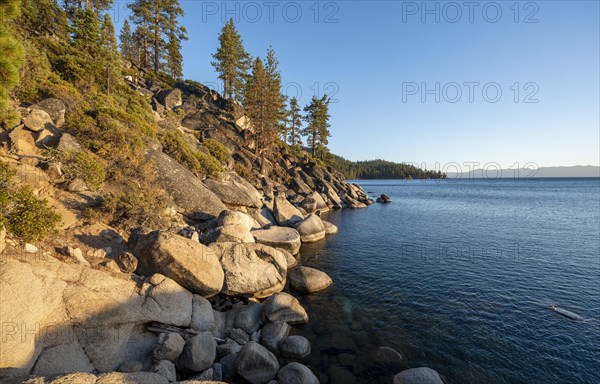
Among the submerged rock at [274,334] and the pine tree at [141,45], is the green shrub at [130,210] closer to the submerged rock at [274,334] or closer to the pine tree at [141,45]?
the submerged rock at [274,334]

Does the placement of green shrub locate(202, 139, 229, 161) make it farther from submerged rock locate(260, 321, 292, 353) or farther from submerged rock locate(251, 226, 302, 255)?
submerged rock locate(260, 321, 292, 353)

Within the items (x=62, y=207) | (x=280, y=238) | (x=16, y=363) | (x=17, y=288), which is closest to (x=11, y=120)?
(x=62, y=207)

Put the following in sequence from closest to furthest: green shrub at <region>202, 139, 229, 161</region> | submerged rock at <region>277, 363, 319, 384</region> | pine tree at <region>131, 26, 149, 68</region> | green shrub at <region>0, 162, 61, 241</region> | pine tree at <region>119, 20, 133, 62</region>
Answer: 1. submerged rock at <region>277, 363, 319, 384</region>
2. green shrub at <region>0, 162, 61, 241</region>
3. green shrub at <region>202, 139, 229, 161</region>
4. pine tree at <region>131, 26, 149, 68</region>
5. pine tree at <region>119, 20, 133, 62</region>

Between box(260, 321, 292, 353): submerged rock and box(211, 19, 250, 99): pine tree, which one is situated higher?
box(211, 19, 250, 99): pine tree

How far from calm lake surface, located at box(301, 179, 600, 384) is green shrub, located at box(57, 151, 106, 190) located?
12595 mm

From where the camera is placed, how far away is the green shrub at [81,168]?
1230 cm

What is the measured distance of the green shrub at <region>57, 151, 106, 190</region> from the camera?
12297 mm

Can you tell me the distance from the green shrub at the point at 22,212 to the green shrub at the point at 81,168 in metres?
2.67

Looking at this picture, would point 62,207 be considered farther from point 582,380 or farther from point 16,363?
point 582,380

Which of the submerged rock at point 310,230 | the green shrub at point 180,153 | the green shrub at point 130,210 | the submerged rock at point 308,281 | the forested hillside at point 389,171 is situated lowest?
the submerged rock at point 308,281

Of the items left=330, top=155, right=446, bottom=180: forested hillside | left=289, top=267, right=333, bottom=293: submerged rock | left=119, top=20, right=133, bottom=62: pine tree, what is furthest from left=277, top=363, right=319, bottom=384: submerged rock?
left=330, top=155, right=446, bottom=180: forested hillside

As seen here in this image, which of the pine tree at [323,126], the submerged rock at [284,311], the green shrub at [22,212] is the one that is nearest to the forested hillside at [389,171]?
the pine tree at [323,126]

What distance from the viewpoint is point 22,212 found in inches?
342

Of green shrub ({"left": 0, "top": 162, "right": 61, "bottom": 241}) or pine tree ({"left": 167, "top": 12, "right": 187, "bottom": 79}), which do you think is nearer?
green shrub ({"left": 0, "top": 162, "right": 61, "bottom": 241})
